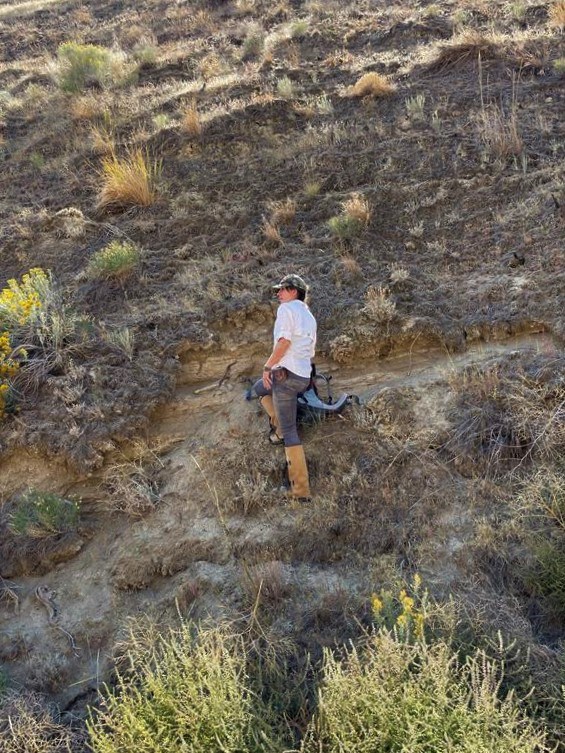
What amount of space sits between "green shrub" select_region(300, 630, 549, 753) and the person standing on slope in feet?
6.76

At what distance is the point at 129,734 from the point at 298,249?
5562mm

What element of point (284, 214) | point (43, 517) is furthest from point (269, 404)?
point (284, 214)

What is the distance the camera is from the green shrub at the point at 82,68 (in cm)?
1307

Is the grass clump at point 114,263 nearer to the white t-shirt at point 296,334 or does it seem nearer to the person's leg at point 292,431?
the white t-shirt at point 296,334

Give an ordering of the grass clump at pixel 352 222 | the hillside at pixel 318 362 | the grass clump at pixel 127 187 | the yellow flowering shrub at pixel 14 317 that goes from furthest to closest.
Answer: the grass clump at pixel 127 187 → the grass clump at pixel 352 222 → the yellow flowering shrub at pixel 14 317 → the hillside at pixel 318 362

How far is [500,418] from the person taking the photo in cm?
541

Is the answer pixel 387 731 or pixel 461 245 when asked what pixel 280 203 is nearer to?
pixel 461 245

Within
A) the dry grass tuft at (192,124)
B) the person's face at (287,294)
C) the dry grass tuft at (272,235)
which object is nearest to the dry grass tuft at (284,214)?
the dry grass tuft at (272,235)

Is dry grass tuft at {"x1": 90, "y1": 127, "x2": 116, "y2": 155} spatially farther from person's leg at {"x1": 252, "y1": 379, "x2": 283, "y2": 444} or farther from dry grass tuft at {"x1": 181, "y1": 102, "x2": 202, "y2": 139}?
person's leg at {"x1": 252, "y1": 379, "x2": 283, "y2": 444}

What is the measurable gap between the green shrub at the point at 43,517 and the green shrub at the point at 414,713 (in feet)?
9.86

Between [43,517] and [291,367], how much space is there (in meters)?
2.37

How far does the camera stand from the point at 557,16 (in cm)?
1109

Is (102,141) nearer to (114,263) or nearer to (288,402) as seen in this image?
(114,263)

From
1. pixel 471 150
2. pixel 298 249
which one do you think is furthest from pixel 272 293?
pixel 471 150
